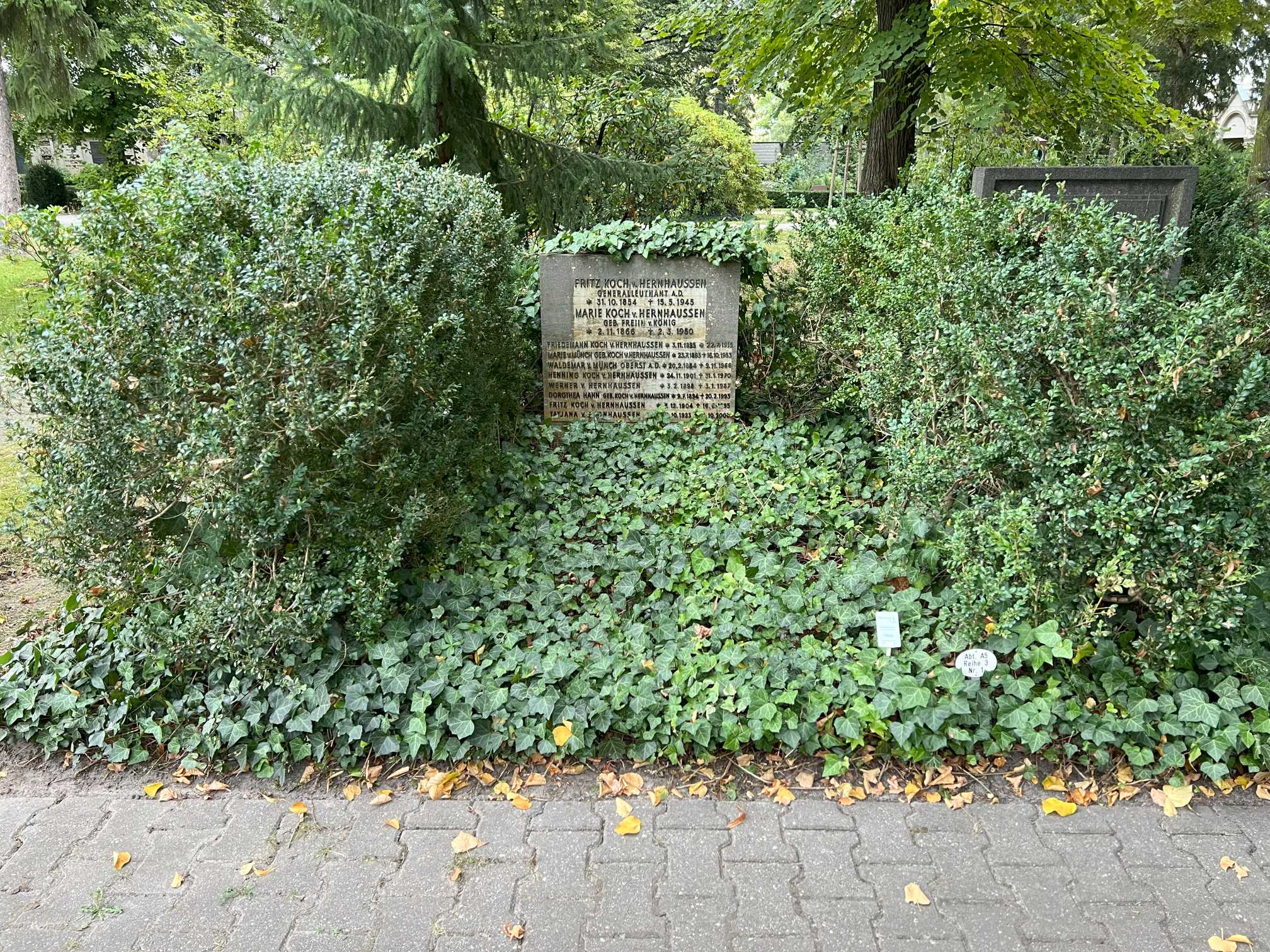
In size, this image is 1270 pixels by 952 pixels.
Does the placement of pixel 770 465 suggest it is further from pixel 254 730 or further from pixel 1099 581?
pixel 254 730

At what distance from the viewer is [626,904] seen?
97.7 inches

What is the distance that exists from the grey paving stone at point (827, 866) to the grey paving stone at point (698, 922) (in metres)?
0.26

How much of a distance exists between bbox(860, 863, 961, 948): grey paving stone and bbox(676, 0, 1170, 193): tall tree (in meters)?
7.12

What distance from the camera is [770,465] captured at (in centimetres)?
501

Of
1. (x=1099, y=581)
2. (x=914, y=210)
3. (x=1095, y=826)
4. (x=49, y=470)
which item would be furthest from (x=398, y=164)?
(x=1095, y=826)

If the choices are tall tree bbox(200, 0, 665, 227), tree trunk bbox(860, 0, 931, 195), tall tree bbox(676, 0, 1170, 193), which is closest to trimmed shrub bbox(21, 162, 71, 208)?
tall tree bbox(200, 0, 665, 227)

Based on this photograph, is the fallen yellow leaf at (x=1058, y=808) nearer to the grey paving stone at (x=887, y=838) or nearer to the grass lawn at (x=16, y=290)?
the grey paving stone at (x=887, y=838)

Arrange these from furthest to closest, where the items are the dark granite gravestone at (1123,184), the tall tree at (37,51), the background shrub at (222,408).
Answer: the tall tree at (37,51) → the dark granite gravestone at (1123,184) → the background shrub at (222,408)

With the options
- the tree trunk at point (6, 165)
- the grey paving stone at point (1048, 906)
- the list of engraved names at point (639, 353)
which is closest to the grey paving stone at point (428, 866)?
the grey paving stone at point (1048, 906)

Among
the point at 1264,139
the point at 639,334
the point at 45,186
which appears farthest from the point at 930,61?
the point at 45,186

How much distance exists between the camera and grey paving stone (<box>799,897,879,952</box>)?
2.33m

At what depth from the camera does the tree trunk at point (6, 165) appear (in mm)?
16125

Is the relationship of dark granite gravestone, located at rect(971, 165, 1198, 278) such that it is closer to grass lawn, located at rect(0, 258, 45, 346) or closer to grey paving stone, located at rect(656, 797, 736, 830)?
grey paving stone, located at rect(656, 797, 736, 830)

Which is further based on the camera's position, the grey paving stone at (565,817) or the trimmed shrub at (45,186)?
the trimmed shrub at (45,186)
